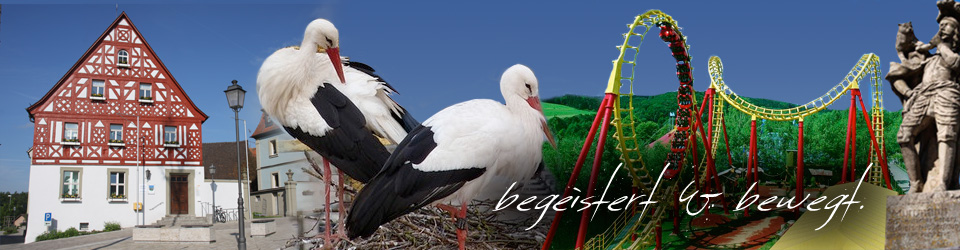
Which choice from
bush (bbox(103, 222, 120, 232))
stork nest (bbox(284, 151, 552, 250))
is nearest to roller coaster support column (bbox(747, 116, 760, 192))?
stork nest (bbox(284, 151, 552, 250))

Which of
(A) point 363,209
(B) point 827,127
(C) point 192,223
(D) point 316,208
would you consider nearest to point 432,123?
(A) point 363,209

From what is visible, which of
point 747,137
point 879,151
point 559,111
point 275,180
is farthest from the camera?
point 747,137

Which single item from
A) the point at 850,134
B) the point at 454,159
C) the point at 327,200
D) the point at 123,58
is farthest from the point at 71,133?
the point at 850,134

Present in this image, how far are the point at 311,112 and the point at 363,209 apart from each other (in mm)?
401

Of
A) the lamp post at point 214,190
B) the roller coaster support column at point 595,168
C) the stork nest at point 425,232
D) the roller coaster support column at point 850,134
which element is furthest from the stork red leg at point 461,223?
the roller coaster support column at point 850,134

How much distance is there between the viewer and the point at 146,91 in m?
2.82

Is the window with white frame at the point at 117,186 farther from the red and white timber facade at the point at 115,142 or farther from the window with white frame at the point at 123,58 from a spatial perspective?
the window with white frame at the point at 123,58

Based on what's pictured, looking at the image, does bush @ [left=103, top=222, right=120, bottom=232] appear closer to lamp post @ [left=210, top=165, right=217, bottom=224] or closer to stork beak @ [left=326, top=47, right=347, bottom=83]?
lamp post @ [left=210, top=165, right=217, bottom=224]

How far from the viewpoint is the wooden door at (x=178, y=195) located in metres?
2.81

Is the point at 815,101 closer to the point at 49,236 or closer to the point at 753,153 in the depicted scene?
the point at 753,153

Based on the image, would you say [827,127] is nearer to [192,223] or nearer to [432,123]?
[432,123]

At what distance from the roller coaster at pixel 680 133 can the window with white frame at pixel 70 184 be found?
6.67 feet

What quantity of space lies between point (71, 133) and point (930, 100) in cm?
423

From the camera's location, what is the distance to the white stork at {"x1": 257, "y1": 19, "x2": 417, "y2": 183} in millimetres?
2238
